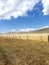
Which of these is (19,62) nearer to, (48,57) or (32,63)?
(32,63)

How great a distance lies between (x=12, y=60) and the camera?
17578 millimetres

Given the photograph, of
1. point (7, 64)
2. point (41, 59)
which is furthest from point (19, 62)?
point (41, 59)

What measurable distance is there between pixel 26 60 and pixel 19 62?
1.42 m

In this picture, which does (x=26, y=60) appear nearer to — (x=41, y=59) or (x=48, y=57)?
(x=41, y=59)

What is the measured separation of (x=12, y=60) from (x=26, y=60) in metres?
1.67

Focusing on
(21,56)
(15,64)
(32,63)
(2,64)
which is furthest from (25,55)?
(2,64)

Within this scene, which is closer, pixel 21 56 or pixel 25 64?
pixel 25 64

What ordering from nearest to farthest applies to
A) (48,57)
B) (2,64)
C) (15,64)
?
(2,64) < (15,64) < (48,57)

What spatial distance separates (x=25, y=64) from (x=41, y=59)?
2632 mm

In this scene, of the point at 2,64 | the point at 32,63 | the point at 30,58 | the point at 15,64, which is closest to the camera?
the point at 2,64

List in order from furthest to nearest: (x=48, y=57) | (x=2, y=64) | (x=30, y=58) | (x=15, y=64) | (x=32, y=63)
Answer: (x=48, y=57) → (x=30, y=58) → (x=32, y=63) → (x=15, y=64) → (x=2, y=64)

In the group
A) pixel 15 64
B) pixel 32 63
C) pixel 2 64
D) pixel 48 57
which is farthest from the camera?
pixel 48 57

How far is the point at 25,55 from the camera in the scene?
2028 cm

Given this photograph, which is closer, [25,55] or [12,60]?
[12,60]
